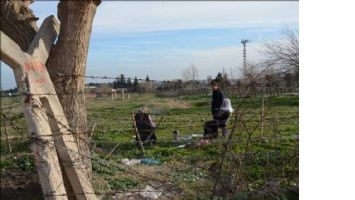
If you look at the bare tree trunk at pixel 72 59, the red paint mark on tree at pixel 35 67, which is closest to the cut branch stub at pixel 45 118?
the red paint mark on tree at pixel 35 67

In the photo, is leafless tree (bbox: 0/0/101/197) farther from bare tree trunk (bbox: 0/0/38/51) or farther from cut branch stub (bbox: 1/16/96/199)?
cut branch stub (bbox: 1/16/96/199)

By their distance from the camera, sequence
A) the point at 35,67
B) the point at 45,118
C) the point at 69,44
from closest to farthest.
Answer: the point at 45,118, the point at 35,67, the point at 69,44

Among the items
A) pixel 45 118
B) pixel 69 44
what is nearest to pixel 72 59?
pixel 69 44

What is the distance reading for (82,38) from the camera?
510 centimetres

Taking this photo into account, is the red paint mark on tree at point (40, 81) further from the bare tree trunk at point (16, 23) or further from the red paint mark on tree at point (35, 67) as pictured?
the bare tree trunk at point (16, 23)

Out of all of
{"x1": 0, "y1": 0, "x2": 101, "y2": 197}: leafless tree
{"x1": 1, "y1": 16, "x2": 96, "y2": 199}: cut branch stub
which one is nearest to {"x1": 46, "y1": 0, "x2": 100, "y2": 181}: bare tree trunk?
{"x1": 0, "y1": 0, "x2": 101, "y2": 197}: leafless tree

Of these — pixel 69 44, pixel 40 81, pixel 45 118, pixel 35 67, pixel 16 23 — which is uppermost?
pixel 16 23

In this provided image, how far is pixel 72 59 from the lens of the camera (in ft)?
16.5

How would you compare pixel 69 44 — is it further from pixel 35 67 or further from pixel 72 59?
pixel 35 67

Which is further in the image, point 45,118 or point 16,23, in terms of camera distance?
point 16,23

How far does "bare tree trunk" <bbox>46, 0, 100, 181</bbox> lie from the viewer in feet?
16.3

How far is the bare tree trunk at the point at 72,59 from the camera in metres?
4.96
